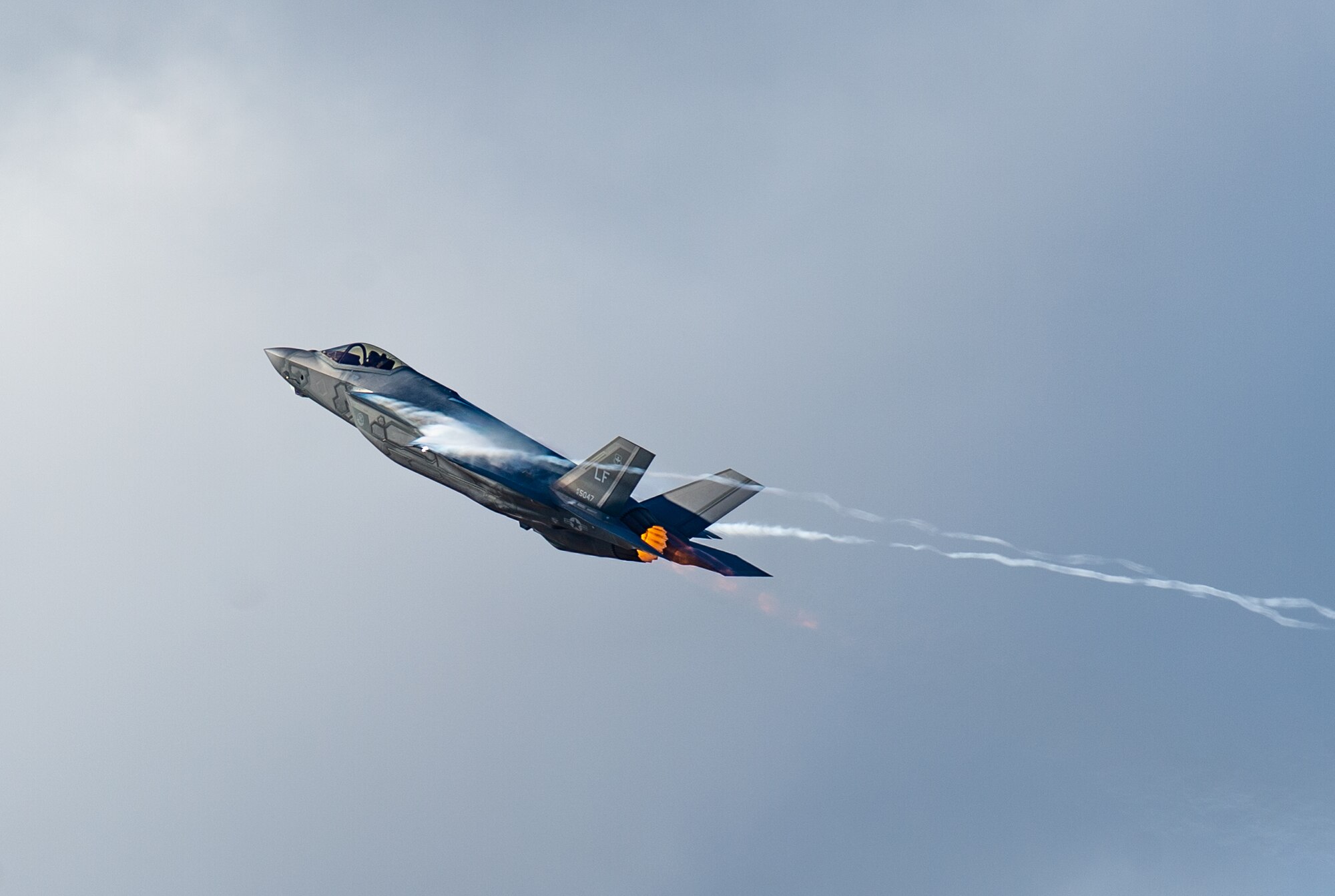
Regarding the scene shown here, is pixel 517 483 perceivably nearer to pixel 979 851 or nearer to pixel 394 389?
pixel 394 389

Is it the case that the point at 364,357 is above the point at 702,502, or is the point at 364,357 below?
above

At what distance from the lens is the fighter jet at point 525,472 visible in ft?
105

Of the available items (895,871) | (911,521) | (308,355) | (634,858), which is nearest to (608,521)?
(911,521)

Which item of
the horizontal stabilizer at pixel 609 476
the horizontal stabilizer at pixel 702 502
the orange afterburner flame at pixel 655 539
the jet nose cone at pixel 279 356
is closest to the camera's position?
the horizontal stabilizer at pixel 609 476

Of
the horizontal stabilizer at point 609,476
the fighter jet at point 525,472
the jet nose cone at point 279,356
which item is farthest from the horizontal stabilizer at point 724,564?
the jet nose cone at point 279,356

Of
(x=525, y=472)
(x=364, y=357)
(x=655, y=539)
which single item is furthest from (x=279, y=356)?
(x=655, y=539)

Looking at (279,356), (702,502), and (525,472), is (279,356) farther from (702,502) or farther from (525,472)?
(702,502)

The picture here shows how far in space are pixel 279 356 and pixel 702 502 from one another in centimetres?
1733

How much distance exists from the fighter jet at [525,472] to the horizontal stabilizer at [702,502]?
3 cm

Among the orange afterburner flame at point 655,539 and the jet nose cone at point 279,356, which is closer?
the orange afterburner flame at point 655,539

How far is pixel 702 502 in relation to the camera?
34.7 m

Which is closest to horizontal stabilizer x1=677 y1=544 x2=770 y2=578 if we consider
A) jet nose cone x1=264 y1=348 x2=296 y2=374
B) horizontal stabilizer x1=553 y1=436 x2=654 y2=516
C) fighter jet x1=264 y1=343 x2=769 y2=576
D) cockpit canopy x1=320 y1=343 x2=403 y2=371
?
fighter jet x1=264 y1=343 x2=769 y2=576

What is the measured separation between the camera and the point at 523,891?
656ft

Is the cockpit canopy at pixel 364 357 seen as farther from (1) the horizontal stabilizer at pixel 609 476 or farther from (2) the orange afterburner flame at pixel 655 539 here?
(2) the orange afterburner flame at pixel 655 539
